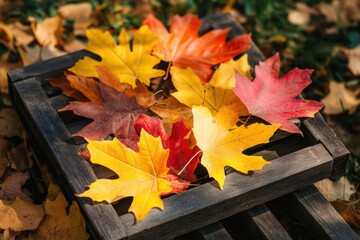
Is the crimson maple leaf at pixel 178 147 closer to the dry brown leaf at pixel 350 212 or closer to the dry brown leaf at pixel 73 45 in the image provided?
the dry brown leaf at pixel 350 212

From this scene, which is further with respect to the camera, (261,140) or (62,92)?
(62,92)

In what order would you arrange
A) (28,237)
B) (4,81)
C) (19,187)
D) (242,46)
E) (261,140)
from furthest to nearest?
(4,81)
(242,46)
(19,187)
(28,237)
(261,140)

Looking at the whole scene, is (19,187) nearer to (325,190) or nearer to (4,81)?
(4,81)

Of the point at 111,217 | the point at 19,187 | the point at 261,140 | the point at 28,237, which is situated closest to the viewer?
the point at 111,217

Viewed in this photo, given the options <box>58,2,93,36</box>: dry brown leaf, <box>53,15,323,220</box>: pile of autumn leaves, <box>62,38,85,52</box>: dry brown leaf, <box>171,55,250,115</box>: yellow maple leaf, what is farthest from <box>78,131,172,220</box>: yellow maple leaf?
<box>58,2,93,36</box>: dry brown leaf

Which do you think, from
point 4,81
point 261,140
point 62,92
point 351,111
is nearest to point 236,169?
point 261,140

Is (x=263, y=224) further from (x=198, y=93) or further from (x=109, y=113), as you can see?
(x=109, y=113)

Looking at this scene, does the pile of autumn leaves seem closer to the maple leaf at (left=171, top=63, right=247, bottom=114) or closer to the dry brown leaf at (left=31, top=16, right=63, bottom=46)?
the maple leaf at (left=171, top=63, right=247, bottom=114)
